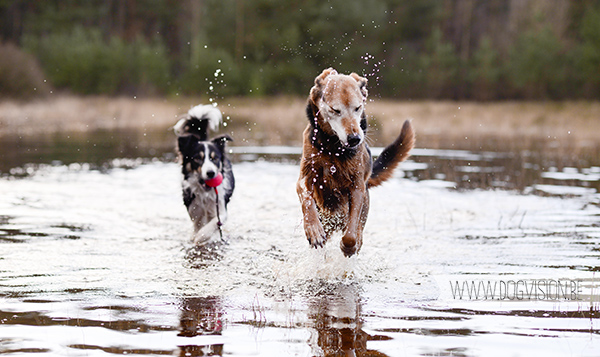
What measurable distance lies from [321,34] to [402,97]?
5813 millimetres

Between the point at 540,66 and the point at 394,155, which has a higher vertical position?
the point at 540,66

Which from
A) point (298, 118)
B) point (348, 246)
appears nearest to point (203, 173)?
point (348, 246)

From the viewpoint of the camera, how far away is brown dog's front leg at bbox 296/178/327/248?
512 centimetres

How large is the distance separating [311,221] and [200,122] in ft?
9.39

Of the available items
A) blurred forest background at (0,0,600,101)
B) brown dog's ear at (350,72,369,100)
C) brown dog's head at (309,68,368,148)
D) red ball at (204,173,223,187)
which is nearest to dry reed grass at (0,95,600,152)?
blurred forest background at (0,0,600,101)

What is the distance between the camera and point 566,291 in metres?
4.79

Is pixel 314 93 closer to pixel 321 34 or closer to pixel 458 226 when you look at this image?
pixel 458 226

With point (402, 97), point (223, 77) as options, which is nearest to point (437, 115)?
point (402, 97)

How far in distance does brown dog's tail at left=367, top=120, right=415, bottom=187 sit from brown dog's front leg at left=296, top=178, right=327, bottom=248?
1.66m

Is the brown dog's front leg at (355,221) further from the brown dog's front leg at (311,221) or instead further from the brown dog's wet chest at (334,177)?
the brown dog's front leg at (311,221)

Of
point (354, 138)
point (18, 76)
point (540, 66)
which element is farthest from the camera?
point (540, 66)

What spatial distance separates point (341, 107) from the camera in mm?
5191

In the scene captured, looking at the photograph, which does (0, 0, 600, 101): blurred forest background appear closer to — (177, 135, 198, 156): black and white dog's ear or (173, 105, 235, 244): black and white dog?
(173, 105, 235, 244): black and white dog

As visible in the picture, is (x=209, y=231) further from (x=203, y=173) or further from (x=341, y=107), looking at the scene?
(x=341, y=107)
